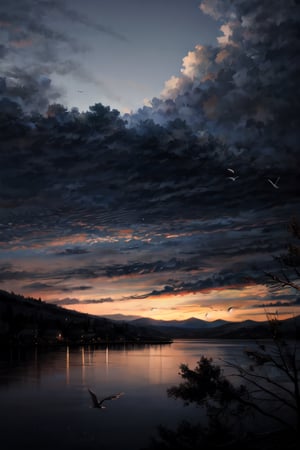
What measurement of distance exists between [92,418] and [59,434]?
821cm

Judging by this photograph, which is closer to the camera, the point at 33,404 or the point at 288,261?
the point at 288,261

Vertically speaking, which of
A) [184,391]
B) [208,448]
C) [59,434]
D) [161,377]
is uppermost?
[184,391]

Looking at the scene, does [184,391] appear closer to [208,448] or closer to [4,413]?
[208,448]

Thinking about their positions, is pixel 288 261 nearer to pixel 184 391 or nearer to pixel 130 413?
pixel 184 391

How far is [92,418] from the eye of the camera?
45250 mm

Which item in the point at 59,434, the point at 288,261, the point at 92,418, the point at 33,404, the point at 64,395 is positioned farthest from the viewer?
the point at 64,395

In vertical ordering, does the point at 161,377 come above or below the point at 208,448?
below

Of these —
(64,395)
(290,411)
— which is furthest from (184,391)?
(64,395)

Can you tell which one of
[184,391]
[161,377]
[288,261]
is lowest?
[161,377]

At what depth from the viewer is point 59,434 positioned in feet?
123

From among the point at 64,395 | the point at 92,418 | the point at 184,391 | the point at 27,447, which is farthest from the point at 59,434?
the point at 64,395

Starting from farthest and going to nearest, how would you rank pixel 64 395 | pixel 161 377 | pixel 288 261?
pixel 161 377 → pixel 64 395 → pixel 288 261

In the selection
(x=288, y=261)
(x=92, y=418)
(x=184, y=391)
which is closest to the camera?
(x=288, y=261)

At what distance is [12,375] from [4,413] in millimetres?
36429
